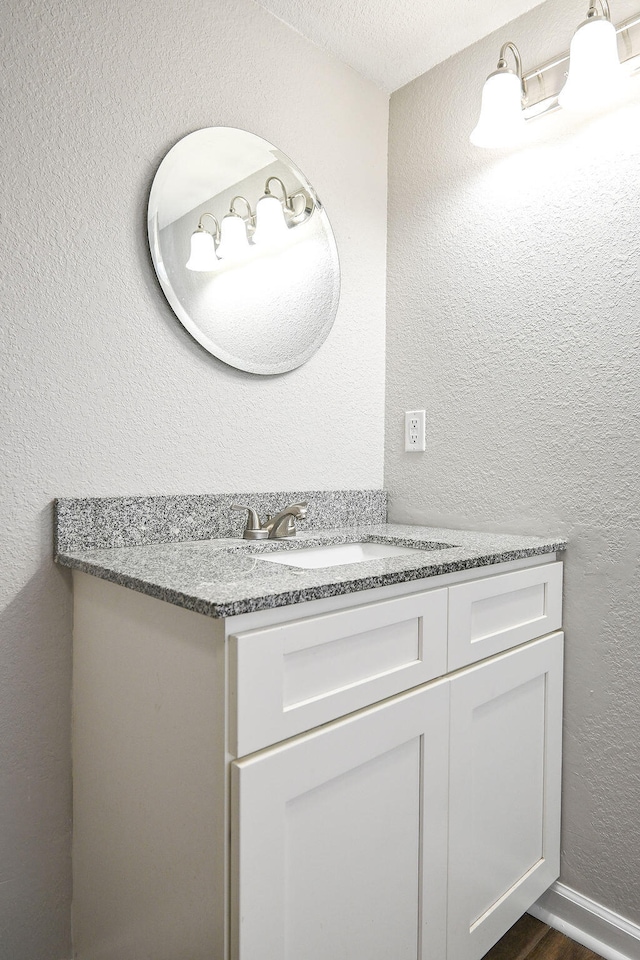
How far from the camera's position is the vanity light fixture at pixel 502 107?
1.37 metres

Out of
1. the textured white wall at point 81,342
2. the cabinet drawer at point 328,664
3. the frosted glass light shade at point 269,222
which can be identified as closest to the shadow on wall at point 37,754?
the textured white wall at point 81,342

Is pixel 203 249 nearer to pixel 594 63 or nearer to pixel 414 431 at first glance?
pixel 414 431

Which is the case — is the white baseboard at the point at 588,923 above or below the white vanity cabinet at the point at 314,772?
below

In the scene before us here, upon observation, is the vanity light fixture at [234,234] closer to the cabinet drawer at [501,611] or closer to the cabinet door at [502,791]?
the cabinet drawer at [501,611]

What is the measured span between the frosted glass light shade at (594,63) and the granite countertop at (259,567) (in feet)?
3.29

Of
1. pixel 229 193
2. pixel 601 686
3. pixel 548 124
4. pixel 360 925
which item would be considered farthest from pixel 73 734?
pixel 548 124

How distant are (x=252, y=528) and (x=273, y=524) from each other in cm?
5

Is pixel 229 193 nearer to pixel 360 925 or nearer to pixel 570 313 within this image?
pixel 570 313

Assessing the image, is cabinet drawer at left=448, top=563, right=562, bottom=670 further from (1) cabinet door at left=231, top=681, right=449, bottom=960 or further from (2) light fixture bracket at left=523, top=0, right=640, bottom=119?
(2) light fixture bracket at left=523, top=0, right=640, bottom=119

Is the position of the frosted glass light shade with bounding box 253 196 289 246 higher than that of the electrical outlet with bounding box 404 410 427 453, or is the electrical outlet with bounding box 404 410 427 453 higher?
the frosted glass light shade with bounding box 253 196 289 246

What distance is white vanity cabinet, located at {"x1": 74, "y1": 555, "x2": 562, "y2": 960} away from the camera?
0.80 metres

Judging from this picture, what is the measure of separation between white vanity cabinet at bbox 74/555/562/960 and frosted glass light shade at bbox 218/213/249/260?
0.84 m

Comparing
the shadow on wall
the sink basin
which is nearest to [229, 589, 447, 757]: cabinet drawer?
the sink basin

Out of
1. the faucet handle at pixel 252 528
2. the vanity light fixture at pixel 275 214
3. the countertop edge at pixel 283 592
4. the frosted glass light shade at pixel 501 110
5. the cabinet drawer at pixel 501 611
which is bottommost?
the cabinet drawer at pixel 501 611
